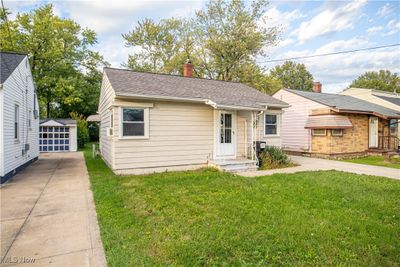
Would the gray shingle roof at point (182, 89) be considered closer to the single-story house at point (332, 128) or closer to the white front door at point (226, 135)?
the white front door at point (226, 135)

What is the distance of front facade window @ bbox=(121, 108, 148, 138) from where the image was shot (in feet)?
27.8

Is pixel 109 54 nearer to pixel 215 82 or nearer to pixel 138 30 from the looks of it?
pixel 138 30

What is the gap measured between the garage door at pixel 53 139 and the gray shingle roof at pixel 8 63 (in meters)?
9.40

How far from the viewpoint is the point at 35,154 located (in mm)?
12617

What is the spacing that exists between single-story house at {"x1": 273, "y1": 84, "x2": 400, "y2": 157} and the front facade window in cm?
944

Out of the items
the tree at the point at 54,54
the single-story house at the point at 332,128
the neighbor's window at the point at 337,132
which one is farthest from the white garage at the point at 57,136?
the neighbor's window at the point at 337,132

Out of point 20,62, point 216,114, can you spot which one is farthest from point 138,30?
point 216,114

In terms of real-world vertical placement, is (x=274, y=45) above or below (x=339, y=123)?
above

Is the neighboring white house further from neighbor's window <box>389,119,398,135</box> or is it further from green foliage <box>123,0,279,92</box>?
neighbor's window <box>389,119,398,135</box>

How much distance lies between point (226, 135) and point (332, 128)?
23.7 ft

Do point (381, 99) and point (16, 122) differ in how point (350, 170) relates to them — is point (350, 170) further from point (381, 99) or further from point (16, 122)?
point (381, 99)

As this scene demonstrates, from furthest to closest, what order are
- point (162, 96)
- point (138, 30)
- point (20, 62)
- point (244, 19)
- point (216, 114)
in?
1. point (138, 30)
2. point (244, 19)
3. point (216, 114)
4. point (20, 62)
5. point (162, 96)

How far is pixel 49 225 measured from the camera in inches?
164

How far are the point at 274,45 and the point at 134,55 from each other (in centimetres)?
1587
